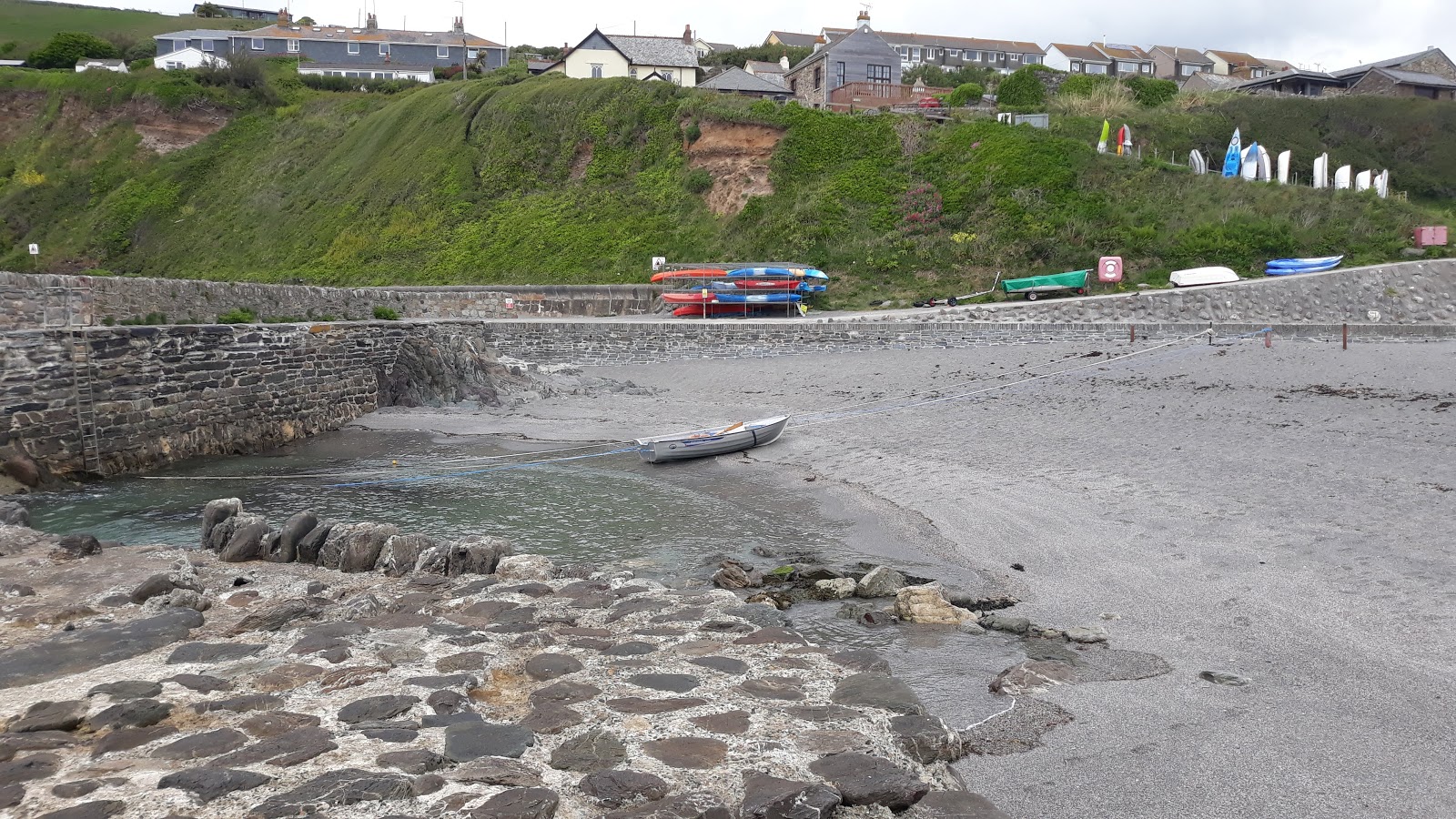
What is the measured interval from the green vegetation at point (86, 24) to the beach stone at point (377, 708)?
7849 centimetres

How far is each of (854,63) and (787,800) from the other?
45698mm

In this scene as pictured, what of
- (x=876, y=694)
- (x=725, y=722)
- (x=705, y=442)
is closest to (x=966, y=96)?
(x=705, y=442)

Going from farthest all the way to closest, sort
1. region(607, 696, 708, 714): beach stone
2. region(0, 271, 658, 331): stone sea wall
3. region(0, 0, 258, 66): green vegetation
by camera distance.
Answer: region(0, 0, 258, 66): green vegetation
region(0, 271, 658, 331): stone sea wall
region(607, 696, 708, 714): beach stone

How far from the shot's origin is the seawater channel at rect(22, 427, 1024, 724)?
252 inches

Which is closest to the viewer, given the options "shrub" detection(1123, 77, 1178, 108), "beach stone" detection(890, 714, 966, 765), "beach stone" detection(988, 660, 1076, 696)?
"beach stone" detection(890, 714, 966, 765)

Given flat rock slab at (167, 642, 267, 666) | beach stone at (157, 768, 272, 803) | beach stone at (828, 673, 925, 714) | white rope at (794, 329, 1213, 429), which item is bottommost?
beach stone at (828, 673, 925, 714)

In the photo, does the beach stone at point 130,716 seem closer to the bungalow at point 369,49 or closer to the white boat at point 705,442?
the white boat at point 705,442

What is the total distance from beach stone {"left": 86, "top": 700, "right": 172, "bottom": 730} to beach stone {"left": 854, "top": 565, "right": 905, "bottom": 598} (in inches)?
193

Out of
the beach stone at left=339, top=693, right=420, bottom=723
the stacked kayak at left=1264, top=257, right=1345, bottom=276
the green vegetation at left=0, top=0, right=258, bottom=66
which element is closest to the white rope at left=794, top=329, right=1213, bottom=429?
the stacked kayak at left=1264, top=257, right=1345, bottom=276

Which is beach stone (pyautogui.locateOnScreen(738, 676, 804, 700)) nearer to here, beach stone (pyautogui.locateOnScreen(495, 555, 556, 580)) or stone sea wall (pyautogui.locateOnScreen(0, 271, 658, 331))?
beach stone (pyautogui.locateOnScreen(495, 555, 556, 580))

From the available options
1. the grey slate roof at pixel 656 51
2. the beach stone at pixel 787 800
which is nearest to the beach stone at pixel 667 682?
the beach stone at pixel 787 800

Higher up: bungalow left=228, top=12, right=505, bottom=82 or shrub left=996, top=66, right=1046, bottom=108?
bungalow left=228, top=12, right=505, bottom=82

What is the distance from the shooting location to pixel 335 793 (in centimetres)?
355

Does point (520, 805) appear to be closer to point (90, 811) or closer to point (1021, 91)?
point (90, 811)
